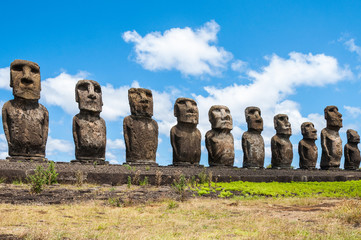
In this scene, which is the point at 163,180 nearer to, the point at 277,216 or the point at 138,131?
the point at 138,131

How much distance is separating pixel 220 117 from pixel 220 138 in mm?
842

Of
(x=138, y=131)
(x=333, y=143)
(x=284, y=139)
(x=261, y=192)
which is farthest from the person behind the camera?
(x=333, y=143)

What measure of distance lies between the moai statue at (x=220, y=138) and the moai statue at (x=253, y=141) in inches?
58.4

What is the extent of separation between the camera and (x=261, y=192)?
30.2 feet

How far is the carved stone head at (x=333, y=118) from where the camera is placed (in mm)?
20847

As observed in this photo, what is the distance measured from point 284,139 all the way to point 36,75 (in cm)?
1192

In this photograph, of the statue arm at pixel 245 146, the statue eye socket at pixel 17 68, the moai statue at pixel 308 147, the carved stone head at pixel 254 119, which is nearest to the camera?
the statue eye socket at pixel 17 68

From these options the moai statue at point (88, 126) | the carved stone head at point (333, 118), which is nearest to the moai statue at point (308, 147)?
the carved stone head at point (333, 118)

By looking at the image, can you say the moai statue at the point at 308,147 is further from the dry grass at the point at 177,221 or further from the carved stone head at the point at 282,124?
the dry grass at the point at 177,221

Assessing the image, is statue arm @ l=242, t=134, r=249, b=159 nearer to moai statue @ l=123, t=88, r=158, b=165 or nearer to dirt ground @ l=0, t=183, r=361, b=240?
moai statue @ l=123, t=88, r=158, b=165

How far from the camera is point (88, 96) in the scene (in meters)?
12.3

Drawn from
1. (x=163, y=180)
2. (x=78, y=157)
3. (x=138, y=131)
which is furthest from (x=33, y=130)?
(x=163, y=180)

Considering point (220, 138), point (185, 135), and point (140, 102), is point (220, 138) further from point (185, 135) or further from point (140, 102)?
point (140, 102)

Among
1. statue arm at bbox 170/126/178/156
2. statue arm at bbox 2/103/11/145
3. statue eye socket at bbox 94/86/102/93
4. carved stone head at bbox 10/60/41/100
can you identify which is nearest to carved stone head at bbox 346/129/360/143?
statue arm at bbox 170/126/178/156
